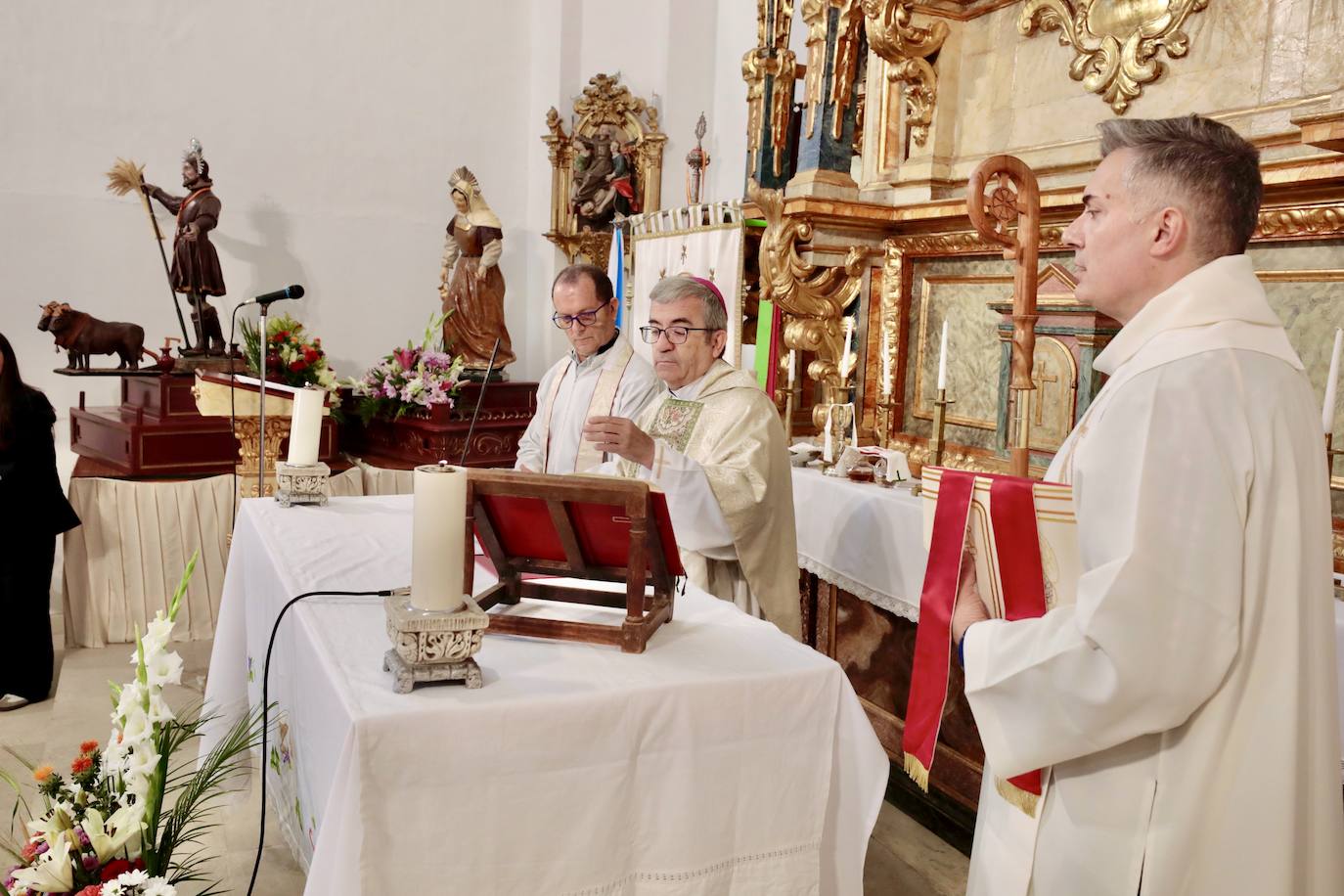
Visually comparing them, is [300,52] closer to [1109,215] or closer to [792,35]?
[792,35]

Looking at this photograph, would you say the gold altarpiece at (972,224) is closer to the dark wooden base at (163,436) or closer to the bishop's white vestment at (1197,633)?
the bishop's white vestment at (1197,633)

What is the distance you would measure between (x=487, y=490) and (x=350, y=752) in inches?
25.9

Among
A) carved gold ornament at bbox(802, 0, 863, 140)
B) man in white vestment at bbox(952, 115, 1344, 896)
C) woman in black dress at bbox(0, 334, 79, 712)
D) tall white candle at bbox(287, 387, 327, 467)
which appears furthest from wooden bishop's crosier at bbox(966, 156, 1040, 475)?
woman in black dress at bbox(0, 334, 79, 712)

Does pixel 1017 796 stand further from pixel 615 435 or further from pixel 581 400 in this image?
pixel 581 400

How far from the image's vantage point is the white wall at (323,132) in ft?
26.1

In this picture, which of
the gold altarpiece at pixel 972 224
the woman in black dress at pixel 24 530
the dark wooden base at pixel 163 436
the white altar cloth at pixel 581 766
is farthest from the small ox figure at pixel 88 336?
the white altar cloth at pixel 581 766

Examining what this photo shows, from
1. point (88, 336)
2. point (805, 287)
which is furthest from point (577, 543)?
point (88, 336)

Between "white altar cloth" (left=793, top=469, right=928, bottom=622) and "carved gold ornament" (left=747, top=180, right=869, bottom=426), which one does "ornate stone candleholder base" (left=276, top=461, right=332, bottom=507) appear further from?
"carved gold ornament" (left=747, top=180, right=869, bottom=426)

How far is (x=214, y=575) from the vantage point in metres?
5.80

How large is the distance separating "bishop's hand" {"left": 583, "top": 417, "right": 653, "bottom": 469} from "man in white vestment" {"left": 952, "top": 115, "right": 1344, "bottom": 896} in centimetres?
126

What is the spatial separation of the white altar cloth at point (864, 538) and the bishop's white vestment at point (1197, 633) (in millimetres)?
1852

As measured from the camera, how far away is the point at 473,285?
865 centimetres

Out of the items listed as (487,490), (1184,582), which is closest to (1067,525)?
(1184,582)

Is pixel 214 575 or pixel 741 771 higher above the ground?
pixel 741 771
